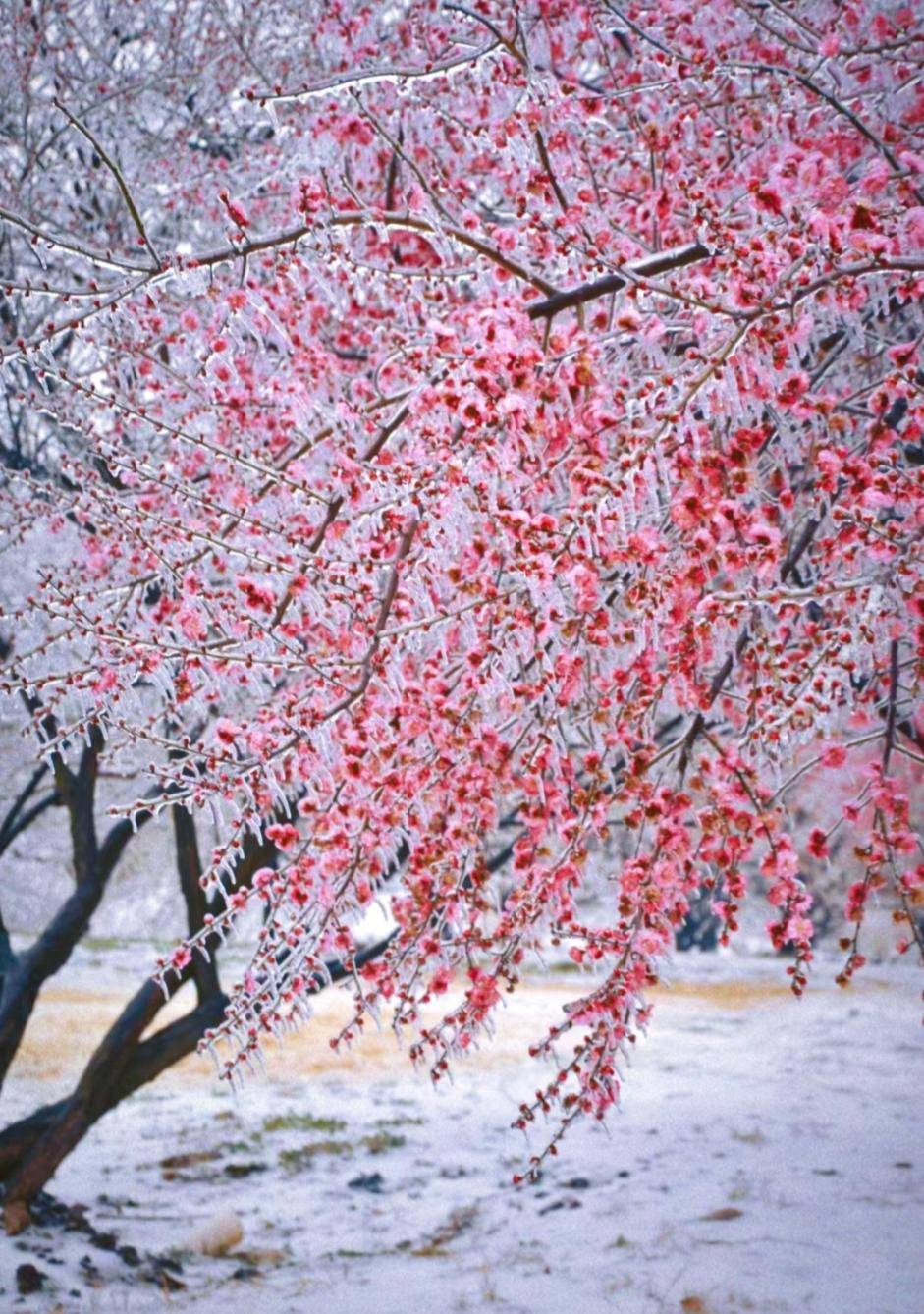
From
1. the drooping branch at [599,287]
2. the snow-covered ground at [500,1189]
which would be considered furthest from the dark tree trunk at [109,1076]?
the drooping branch at [599,287]

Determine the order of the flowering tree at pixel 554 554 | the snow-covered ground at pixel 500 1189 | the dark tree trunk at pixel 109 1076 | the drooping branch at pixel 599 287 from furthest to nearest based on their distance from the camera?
the dark tree trunk at pixel 109 1076 → the snow-covered ground at pixel 500 1189 → the drooping branch at pixel 599 287 → the flowering tree at pixel 554 554

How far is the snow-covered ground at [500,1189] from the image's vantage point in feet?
17.5

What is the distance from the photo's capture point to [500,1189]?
755 centimetres

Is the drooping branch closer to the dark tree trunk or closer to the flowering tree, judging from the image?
Result: the flowering tree

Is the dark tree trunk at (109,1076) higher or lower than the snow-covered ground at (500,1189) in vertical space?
higher

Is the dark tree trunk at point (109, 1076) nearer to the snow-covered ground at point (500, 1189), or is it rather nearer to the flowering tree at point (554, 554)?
the snow-covered ground at point (500, 1189)

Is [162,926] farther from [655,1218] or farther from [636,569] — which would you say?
[636,569]

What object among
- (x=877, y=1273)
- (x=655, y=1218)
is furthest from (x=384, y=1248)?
(x=877, y=1273)

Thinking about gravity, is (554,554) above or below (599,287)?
below

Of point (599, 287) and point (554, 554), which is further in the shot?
point (599, 287)

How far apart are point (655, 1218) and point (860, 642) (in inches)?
195

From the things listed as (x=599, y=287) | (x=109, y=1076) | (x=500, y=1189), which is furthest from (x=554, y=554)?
(x=500, y=1189)

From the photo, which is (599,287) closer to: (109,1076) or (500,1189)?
(109,1076)

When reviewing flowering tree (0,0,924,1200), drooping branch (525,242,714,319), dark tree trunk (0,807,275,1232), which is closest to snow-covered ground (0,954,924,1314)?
dark tree trunk (0,807,275,1232)
